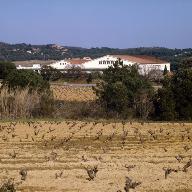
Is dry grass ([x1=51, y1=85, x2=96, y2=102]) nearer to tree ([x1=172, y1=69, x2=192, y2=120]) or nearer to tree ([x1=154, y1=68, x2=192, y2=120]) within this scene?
tree ([x1=154, y1=68, x2=192, y2=120])

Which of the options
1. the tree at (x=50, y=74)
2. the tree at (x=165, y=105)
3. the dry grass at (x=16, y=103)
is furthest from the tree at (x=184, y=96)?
the tree at (x=50, y=74)

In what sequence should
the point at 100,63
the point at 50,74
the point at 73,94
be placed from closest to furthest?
the point at 73,94
the point at 50,74
the point at 100,63

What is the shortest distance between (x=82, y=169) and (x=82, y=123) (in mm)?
16296

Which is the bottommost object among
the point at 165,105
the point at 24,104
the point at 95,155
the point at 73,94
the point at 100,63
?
the point at 73,94

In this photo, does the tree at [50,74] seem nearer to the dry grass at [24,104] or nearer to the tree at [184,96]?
the dry grass at [24,104]

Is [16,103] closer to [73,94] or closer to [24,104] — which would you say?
[24,104]

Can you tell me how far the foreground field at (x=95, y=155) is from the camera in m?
14.6

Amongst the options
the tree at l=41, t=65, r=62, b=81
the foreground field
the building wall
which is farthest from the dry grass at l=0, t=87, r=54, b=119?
the building wall

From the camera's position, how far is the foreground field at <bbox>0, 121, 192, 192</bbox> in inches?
575

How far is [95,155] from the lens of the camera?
20234mm

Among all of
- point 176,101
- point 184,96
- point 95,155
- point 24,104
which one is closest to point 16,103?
point 24,104

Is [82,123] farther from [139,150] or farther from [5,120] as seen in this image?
[139,150]

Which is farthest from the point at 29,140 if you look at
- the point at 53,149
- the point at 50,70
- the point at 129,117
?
the point at 50,70

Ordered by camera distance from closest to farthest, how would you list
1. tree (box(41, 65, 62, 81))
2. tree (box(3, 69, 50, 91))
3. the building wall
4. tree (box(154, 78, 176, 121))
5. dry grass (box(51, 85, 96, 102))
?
tree (box(154, 78, 176, 121)), tree (box(3, 69, 50, 91)), dry grass (box(51, 85, 96, 102)), tree (box(41, 65, 62, 81)), the building wall
